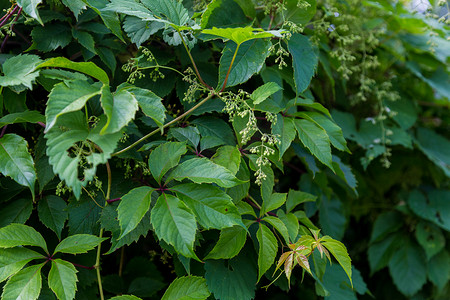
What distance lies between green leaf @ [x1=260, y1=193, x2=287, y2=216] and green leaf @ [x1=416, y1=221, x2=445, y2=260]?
1.10m

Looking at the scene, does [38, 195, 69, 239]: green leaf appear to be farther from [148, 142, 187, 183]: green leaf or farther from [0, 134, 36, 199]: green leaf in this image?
[148, 142, 187, 183]: green leaf

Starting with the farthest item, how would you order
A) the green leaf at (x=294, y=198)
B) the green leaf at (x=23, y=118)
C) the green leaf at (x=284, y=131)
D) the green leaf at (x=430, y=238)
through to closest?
the green leaf at (x=430, y=238) → the green leaf at (x=294, y=198) → the green leaf at (x=284, y=131) → the green leaf at (x=23, y=118)

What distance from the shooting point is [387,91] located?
1756 millimetres

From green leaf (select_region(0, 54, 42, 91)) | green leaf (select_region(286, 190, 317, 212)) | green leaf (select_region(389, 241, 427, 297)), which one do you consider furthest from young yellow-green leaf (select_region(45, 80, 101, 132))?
green leaf (select_region(389, 241, 427, 297))

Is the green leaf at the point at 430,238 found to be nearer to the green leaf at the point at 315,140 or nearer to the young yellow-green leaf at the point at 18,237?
the green leaf at the point at 315,140

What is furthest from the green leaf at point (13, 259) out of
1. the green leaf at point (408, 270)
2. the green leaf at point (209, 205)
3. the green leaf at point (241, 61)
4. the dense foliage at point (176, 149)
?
the green leaf at point (408, 270)

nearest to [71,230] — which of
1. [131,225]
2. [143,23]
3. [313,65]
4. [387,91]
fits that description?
[131,225]

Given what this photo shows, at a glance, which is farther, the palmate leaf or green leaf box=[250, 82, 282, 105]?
green leaf box=[250, 82, 282, 105]

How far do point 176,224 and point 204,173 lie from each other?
0.43ft

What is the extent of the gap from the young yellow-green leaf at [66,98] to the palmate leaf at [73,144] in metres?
0.04

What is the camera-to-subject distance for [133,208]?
0.79m

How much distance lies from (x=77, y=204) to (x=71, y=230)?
7cm

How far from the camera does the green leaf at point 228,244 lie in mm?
910

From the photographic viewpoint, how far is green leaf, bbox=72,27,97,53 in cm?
105
